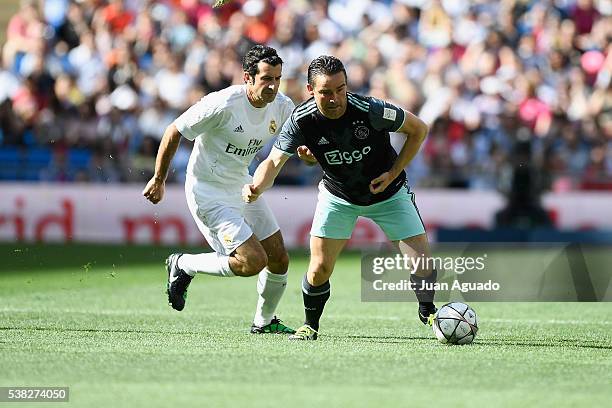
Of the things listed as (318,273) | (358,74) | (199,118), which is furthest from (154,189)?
(358,74)

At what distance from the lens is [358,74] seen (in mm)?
19891

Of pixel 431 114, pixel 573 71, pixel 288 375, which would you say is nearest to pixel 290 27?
pixel 431 114

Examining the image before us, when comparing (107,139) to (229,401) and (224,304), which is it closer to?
(224,304)

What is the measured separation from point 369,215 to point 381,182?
50 centimetres

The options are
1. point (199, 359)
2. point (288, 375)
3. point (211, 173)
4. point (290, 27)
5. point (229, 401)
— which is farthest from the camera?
point (290, 27)

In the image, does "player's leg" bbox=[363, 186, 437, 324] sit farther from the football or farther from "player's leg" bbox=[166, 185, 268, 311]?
"player's leg" bbox=[166, 185, 268, 311]

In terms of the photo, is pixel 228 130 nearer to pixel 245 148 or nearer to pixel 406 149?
pixel 245 148

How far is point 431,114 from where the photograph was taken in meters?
19.2

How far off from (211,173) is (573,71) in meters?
11.3

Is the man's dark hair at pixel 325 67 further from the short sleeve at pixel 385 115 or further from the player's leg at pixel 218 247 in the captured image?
the player's leg at pixel 218 247

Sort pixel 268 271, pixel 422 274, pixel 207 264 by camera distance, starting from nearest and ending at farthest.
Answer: pixel 422 274, pixel 207 264, pixel 268 271

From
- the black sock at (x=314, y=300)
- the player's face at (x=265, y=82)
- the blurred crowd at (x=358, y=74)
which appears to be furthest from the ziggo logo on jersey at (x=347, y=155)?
the blurred crowd at (x=358, y=74)

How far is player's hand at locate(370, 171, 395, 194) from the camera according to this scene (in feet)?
29.1

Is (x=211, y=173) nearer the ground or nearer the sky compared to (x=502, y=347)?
nearer the sky
